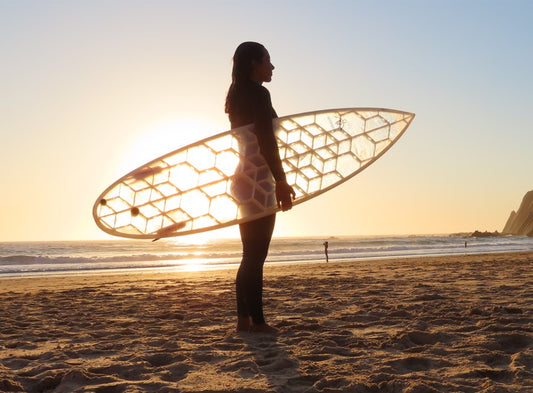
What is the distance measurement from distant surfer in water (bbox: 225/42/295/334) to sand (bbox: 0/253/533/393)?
228 millimetres

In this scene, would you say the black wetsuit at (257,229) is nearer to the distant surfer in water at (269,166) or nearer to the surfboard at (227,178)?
the distant surfer in water at (269,166)

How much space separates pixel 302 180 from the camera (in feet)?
14.7

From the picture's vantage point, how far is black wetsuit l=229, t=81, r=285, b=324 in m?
3.47

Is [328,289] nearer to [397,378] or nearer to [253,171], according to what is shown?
[253,171]

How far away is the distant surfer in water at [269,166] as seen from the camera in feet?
11.4

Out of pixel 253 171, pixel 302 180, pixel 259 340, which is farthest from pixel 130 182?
pixel 259 340

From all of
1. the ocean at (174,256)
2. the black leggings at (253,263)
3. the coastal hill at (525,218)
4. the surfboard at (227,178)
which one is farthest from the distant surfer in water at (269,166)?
the coastal hill at (525,218)

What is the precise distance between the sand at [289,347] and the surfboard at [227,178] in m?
0.82

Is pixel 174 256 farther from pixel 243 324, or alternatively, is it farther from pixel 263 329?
pixel 263 329

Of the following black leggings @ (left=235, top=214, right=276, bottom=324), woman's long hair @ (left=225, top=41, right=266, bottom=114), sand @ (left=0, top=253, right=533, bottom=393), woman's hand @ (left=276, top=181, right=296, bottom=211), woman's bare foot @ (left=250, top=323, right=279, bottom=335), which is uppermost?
woman's long hair @ (left=225, top=41, right=266, bottom=114)

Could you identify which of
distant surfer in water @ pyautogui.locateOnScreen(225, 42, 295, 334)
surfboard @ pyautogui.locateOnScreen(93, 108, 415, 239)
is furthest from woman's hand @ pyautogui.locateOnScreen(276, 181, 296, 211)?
surfboard @ pyautogui.locateOnScreen(93, 108, 415, 239)

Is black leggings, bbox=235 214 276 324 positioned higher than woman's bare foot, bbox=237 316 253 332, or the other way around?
black leggings, bbox=235 214 276 324

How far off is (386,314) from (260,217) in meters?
1.44

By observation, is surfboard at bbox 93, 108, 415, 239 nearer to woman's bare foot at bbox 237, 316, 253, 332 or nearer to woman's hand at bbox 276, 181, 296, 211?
woman's hand at bbox 276, 181, 296, 211
